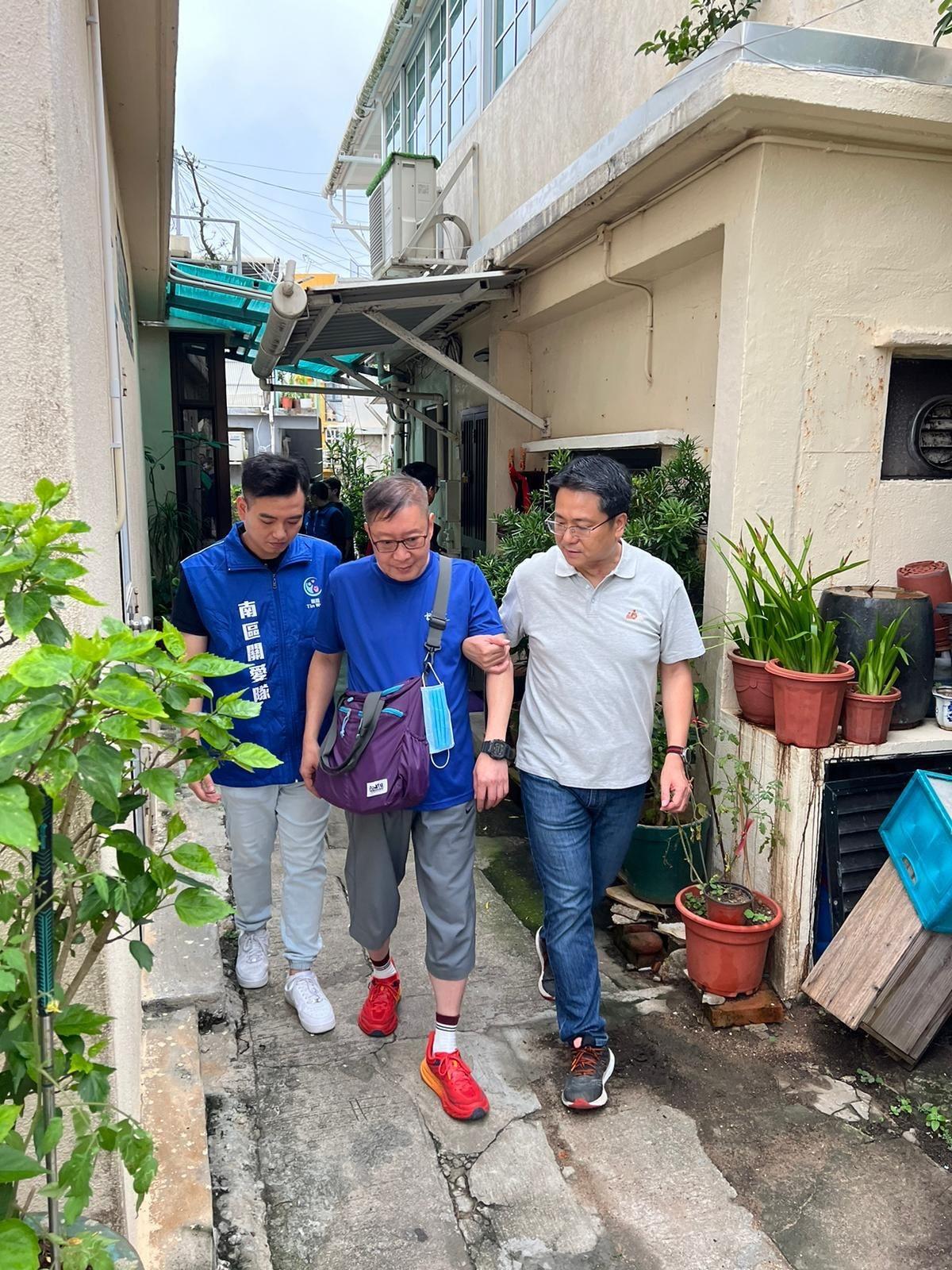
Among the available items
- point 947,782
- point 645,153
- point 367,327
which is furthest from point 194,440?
point 947,782

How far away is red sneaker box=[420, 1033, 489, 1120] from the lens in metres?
2.63

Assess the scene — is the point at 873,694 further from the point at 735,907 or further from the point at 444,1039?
the point at 444,1039

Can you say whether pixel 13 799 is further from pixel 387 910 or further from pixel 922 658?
pixel 922 658

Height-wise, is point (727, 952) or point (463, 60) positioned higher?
point (463, 60)

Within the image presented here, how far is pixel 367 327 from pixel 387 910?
230 inches

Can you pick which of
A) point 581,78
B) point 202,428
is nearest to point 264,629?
point 581,78

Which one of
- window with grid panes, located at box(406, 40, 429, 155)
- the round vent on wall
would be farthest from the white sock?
window with grid panes, located at box(406, 40, 429, 155)

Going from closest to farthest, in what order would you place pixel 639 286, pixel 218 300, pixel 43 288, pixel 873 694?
pixel 43 288, pixel 873 694, pixel 639 286, pixel 218 300

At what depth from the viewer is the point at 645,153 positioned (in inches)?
147

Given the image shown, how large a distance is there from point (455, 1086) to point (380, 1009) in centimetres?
47

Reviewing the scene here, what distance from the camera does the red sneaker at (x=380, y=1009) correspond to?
3021mm

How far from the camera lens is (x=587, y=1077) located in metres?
2.73

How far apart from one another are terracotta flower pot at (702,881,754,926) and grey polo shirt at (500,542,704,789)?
2.39 feet

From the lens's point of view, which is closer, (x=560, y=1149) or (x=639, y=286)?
(x=560, y=1149)
